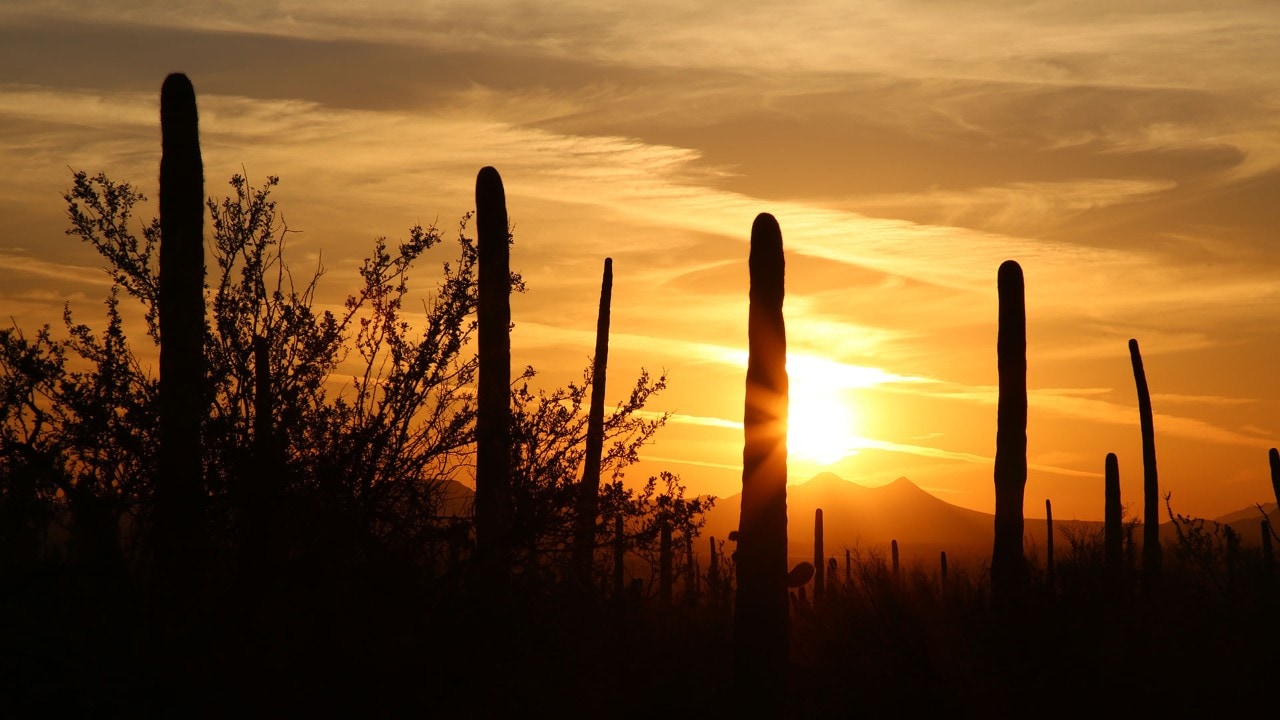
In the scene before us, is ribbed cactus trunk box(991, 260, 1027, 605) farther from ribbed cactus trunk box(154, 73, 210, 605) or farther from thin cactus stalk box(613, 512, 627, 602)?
ribbed cactus trunk box(154, 73, 210, 605)

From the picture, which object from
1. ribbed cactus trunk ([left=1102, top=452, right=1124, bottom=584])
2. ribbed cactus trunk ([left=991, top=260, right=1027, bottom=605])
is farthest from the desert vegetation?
ribbed cactus trunk ([left=1102, top=452, right=1124, bottom=584])

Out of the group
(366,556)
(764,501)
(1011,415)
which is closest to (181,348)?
(366,556)

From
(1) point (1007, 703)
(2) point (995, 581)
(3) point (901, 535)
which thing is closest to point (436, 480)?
(1) point (1007, 703)

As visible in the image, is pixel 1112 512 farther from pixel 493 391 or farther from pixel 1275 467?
pixel 493 391

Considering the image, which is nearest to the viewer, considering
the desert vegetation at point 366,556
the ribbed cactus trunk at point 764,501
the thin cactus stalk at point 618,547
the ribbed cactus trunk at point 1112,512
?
the desert vegetation at point 366,556

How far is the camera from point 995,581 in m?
16.7

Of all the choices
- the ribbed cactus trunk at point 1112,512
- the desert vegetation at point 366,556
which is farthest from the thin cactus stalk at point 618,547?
the ribbed cactus trunk at point 1112,512

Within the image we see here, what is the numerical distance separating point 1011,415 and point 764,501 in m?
6.06

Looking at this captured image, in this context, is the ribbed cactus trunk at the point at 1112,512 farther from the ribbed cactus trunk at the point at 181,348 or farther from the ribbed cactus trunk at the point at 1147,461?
the ribbed cactus trunk at the point at 181,348

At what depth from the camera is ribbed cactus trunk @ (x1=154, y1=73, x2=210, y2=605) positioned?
7.05 metres

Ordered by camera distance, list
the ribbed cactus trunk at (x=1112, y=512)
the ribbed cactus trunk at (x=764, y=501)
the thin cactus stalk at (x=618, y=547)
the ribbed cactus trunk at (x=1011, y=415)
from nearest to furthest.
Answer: the thin cactus stalk at (x=618, y=547) < the ribbed cactus trunk at (x=764, y=501) < the ribbed cactus trunk at (x=1011, y=415) < the ribbed cactus trunk at (x=1112, y=512)

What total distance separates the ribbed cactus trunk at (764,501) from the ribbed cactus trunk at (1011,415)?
5.20 meters

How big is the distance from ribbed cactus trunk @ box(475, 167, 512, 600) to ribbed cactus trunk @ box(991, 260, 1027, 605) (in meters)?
8.71

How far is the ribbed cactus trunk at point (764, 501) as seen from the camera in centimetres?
1286
